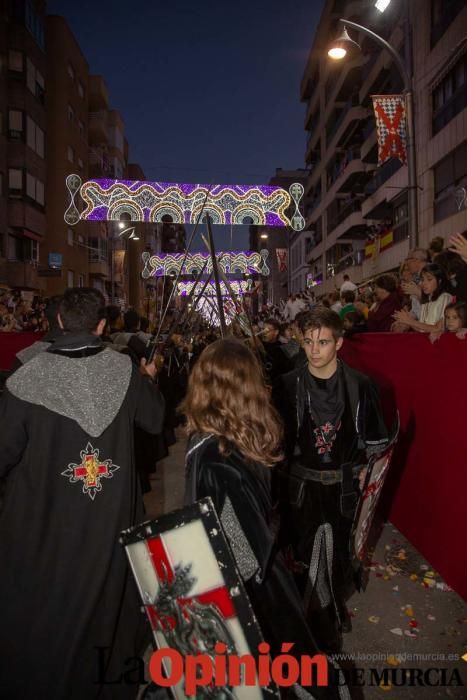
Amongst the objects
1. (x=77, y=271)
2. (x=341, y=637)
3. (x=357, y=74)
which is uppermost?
(x=357, y=74)

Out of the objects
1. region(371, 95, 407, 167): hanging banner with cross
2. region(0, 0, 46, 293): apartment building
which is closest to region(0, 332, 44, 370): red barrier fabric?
region(371, 95, 407, 167): hanging banner with cross

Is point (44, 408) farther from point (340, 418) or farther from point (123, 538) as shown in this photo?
Result: point (340, 418)

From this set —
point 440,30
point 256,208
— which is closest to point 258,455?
point 256,208

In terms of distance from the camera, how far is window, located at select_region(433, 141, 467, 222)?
17.2 m

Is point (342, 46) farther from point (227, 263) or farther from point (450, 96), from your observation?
point (450, 96)

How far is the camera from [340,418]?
3.40 m

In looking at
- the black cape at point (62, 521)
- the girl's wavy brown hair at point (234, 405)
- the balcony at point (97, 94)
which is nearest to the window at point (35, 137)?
the balcony at point (97, 94)

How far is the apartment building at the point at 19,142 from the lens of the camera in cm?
2717

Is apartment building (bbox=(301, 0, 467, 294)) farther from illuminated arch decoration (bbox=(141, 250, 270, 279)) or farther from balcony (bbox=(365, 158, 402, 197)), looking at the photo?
illuminated arch decoration (bbox=(141, 250, 270, 279))

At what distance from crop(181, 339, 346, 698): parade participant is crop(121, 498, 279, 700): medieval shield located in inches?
5.6

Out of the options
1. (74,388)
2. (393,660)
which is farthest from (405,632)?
(74,388)

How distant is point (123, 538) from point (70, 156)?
124 feet

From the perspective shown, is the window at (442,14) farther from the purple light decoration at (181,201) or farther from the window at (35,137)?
the window at (35,137)

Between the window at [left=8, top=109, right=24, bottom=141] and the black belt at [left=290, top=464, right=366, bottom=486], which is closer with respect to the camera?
the black belt at [left=290, top=464, right=366, bottom=486]
